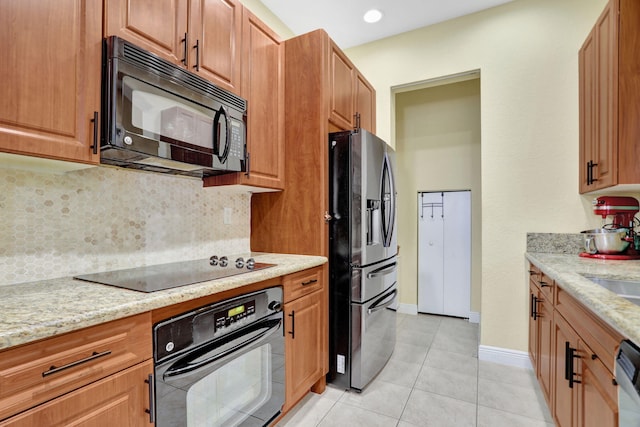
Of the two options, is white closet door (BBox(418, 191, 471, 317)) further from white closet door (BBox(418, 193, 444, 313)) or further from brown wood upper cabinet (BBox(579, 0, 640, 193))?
brown wood upper cabinet (BBox(579, 0, 640, 193))

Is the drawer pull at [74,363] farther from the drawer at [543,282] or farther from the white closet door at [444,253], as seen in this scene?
the white closet door at [444,253]

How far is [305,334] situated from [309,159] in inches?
43.0

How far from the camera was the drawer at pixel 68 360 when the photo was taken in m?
0.75

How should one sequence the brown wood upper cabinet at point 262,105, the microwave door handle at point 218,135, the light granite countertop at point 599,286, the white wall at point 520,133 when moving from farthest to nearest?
1. the white wall at point 520,133
2. the brown wood upper cabinet at point 262,105
3. the microwave door handle at point 218,135
4. the light granite countertop at point 599,286

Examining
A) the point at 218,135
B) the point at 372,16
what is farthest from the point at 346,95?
the point at 218,135

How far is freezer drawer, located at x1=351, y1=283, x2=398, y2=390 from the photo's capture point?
207 cm

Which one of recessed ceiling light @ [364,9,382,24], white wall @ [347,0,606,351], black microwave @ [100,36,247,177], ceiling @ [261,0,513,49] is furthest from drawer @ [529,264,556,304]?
recessed ceiling light @ [364,9,382,24]

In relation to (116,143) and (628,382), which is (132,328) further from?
(628,382)

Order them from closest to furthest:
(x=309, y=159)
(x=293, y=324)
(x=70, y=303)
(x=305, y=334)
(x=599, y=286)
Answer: (x=70, y=303), (x=599, y=286), (x=293, y=324), (x=305, y=334), (x=309, y=159)

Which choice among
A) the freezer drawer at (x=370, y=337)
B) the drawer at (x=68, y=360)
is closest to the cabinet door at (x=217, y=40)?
the drawer at (x=68, y=360)

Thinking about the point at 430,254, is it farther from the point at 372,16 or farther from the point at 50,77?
the point at 50,77

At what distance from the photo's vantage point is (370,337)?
2.17 m

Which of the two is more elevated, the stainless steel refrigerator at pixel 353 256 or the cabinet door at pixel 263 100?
the cabinet door at pixel 263 100

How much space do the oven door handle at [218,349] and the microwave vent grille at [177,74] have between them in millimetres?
1151
